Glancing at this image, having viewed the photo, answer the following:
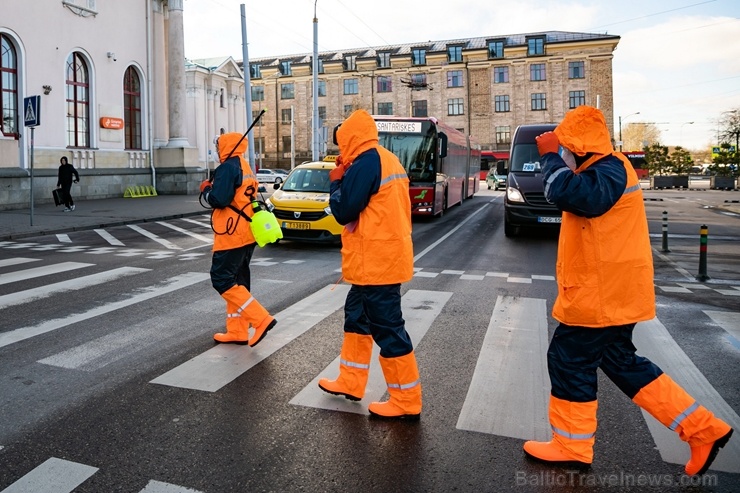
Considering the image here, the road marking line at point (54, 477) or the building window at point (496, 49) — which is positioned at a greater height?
the building window at point (496, 49)

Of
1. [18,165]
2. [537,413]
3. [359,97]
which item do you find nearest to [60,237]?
[18,165]

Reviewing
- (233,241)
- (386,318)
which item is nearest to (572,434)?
(386,318)

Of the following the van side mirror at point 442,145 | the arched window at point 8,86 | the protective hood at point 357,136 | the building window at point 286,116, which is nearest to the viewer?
the protective hood at point 357,136

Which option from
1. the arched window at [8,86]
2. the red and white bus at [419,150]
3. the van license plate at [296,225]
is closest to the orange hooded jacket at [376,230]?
the van license plate at [296,225]

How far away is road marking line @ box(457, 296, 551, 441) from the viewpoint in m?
3.82

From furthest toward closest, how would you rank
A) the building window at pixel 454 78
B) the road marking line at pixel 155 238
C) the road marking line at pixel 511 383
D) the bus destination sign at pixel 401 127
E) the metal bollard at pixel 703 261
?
the building window at pixel 454 78 → the bus destination sign at pixel 401 127 → the road marking line at pixel 155 238 → the metal bollard at pixel 703 261 → the road marking line at pixel 511 383

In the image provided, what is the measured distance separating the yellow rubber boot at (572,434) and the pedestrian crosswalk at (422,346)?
1.06 ft

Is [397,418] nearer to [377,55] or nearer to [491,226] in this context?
[491,226]

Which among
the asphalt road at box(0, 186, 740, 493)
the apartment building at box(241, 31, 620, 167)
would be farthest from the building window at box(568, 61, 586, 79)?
the asphalt road at box(0, 186, 740, 493)

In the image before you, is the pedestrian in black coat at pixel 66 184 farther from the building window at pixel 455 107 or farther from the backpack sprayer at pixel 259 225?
the building window at pixel 455 107

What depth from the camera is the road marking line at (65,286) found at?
7230 mm

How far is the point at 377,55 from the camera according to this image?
72.5 meters

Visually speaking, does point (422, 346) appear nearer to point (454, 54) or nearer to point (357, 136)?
point (357, 136)

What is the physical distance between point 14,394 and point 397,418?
2.63 meters
